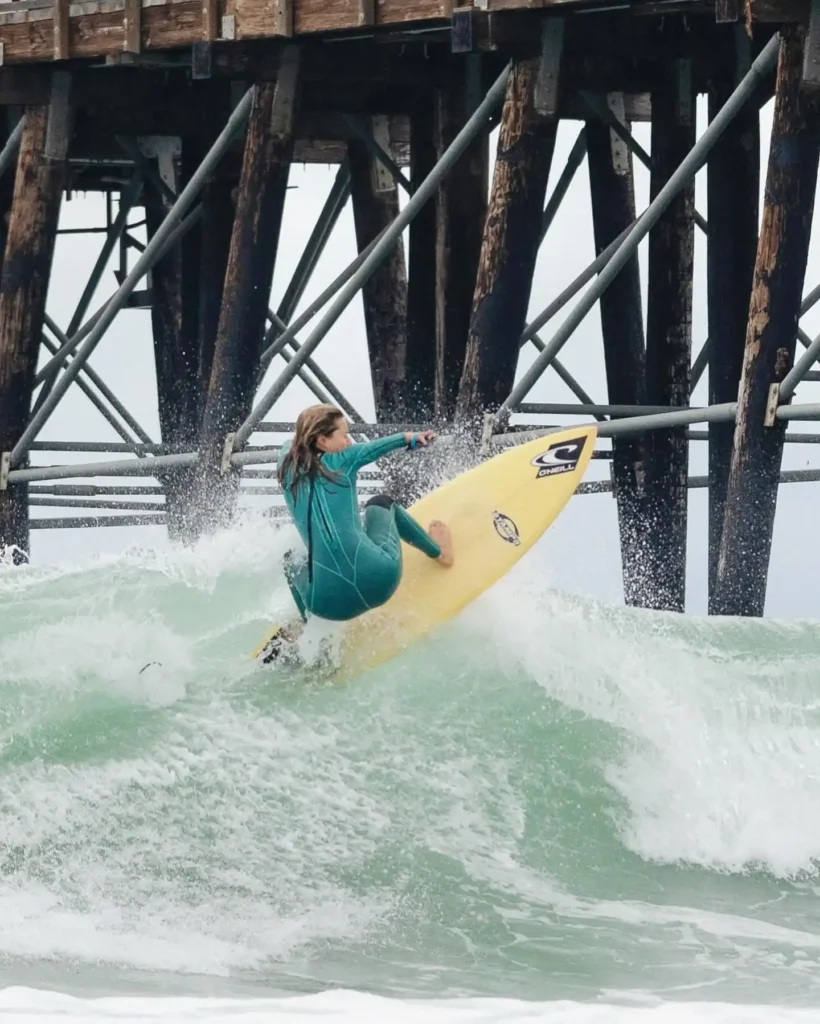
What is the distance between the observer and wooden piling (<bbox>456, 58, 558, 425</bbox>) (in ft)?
45.2

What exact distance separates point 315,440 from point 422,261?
26.7ft

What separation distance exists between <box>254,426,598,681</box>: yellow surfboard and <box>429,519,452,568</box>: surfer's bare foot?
5 centimetres

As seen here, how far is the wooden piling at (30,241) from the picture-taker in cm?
1670

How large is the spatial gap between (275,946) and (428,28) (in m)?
8.91

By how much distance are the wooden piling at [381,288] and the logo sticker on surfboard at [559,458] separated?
22.2 feet

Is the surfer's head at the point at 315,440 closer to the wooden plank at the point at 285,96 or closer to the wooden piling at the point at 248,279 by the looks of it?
the wooden piling at the point at 248,279

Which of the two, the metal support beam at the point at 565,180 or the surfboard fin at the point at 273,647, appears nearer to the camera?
the surfboard fin at the point at 273,647

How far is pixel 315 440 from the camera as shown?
8.84 m

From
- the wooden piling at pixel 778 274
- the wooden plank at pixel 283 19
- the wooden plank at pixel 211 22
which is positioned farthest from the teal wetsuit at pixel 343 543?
the wooden plank at pixel 211 22

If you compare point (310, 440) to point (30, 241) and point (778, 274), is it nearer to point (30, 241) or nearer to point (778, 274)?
point (778, 274)

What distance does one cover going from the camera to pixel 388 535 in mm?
9258

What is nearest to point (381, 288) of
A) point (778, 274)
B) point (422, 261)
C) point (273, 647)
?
point (422, 261)

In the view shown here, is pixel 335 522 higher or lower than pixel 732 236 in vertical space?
lower

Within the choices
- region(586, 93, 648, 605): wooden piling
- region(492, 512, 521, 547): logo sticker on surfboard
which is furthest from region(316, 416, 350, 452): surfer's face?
region(586, 93, 648, 605): wooden piling
